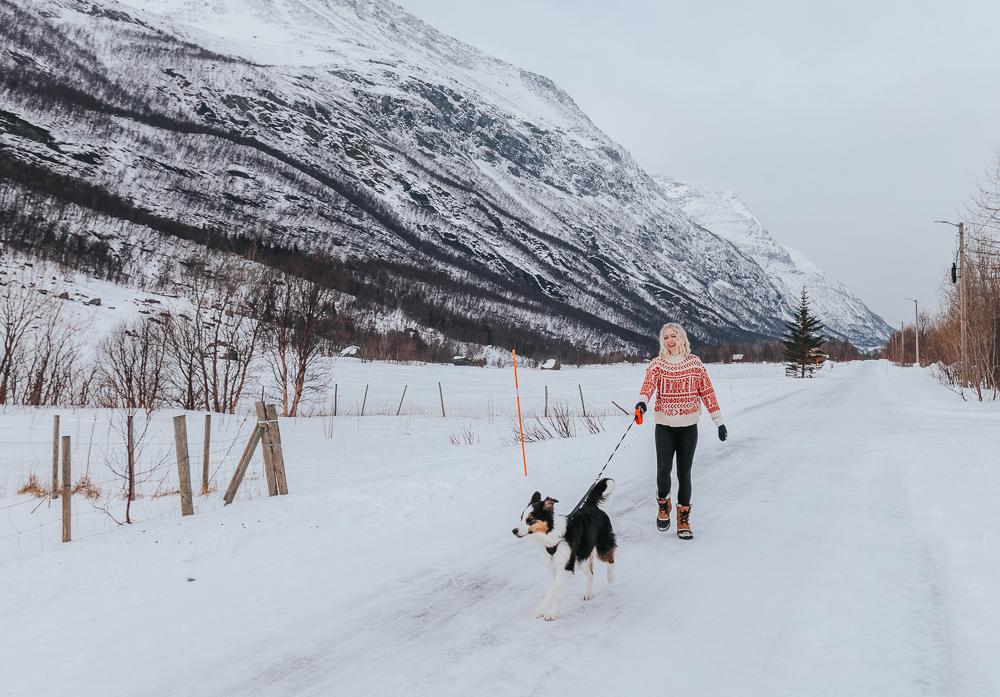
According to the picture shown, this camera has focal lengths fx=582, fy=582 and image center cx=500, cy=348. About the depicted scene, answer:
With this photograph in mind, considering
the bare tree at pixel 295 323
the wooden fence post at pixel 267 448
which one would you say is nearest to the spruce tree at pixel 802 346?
the bare tree at pixel 295 323

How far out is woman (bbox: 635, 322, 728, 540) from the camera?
606 cm

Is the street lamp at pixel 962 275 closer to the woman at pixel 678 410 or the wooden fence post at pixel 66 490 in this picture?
the woman at pixel 678 410

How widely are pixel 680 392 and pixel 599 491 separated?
5.46 ft

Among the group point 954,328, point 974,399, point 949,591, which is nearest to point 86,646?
point 949,591

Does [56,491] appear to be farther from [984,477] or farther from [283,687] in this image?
[984,477]

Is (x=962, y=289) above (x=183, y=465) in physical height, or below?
above

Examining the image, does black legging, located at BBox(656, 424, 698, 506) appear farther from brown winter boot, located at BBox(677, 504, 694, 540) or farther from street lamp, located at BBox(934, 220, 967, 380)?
street lamp, located at BBox(934, 220, 967, 380)

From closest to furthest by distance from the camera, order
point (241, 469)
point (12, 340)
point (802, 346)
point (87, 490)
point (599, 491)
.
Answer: point (599, 491), point (241, 469), point (87, 490), point (12, 340), point (802, 346)

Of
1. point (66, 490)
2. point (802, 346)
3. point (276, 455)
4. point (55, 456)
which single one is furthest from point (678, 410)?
point (802, 346)

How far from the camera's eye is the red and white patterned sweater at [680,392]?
19.9 feet

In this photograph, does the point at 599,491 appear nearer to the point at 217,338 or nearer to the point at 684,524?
the point at 684,524

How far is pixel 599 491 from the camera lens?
5.01 meters

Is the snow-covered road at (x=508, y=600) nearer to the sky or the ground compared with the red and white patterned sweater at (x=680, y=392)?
nearer to the ground

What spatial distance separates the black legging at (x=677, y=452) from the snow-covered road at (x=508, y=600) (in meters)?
0.53
